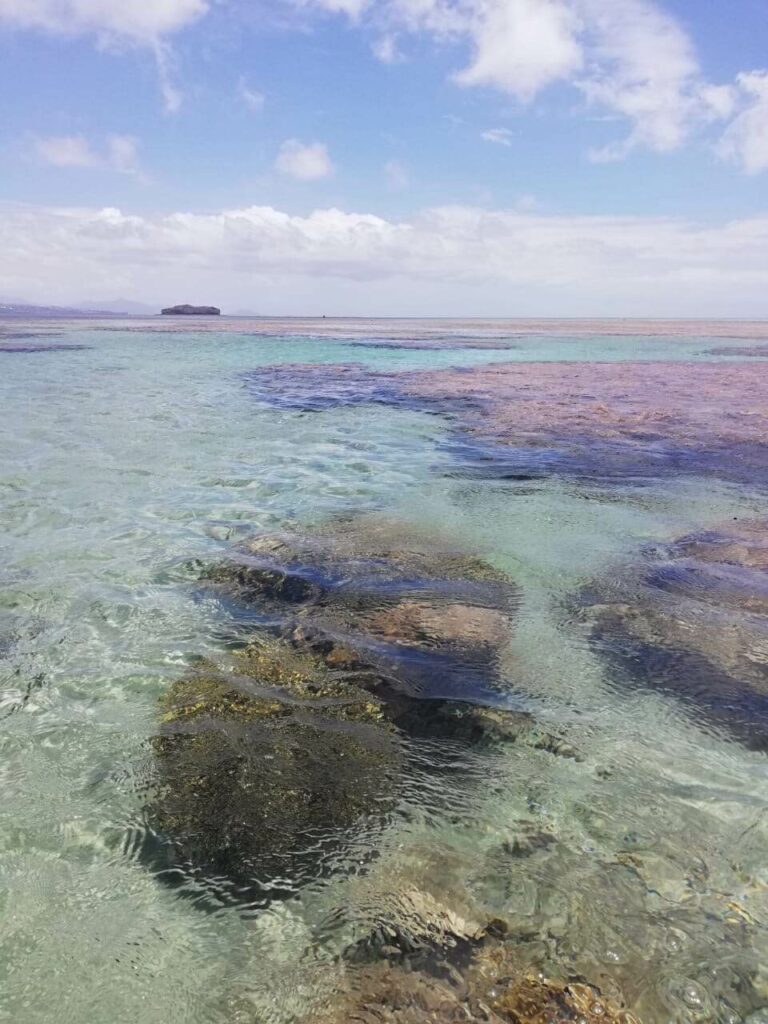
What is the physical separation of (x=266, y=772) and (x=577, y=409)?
1869cm

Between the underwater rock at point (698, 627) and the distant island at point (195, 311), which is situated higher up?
the distant island at point (195, 311)

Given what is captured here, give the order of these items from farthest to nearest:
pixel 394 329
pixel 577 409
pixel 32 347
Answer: pixel 394 329 < pixel 32 347 < pixel 577 409

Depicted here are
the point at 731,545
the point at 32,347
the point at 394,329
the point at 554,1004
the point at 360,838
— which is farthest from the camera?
the point at 394,329

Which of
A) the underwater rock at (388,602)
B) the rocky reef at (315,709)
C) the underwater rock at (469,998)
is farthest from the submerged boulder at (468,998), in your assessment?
the underwater rock at (388,602)

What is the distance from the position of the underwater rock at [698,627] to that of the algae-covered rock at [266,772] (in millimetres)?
2499

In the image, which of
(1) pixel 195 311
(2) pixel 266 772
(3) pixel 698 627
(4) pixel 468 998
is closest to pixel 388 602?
(2) pixel 266 772

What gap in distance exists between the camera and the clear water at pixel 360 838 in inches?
113

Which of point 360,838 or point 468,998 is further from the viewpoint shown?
point 360,838

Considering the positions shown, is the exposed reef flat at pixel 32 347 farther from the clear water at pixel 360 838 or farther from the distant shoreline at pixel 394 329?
the clear water at pixel 360 838

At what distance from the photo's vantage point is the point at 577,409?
67.6ft

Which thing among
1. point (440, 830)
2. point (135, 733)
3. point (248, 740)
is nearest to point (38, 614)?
point (135, 733)

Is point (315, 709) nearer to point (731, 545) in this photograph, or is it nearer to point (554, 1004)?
point (554, 1004)

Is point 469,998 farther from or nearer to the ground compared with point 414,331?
nearer to the ground

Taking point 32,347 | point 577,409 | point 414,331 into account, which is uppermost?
point 414,331
